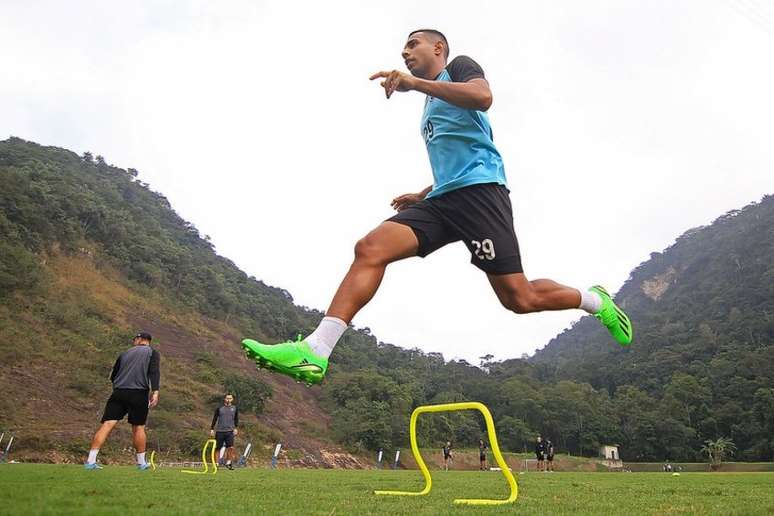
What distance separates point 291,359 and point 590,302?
2.32m

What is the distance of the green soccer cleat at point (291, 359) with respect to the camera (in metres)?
2.79

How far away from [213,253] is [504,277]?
100m

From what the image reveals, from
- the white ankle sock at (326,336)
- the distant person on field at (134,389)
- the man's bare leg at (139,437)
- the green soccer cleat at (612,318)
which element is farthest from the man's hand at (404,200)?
the man's bare leg at (139,437)

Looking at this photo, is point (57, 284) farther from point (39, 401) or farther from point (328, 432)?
point (328, 432)

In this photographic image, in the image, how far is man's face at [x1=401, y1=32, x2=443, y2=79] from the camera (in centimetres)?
377

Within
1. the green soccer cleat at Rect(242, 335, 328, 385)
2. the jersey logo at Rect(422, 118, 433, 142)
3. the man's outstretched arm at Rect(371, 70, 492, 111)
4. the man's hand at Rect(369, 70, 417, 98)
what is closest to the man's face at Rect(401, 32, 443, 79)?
the jersey logo at Rect(422, 118, 433, 142)

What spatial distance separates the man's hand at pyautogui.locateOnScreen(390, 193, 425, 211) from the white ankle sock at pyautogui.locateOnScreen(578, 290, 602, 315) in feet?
4.52

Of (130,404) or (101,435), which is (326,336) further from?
(130,404)

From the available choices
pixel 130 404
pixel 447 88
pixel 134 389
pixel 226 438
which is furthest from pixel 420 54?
pixel 226 438

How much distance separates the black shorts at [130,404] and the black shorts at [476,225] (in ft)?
17.6

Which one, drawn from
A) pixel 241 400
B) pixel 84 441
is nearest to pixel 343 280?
pixel 84 441

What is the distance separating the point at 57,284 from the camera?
47.9m

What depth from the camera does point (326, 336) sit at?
3.06 metres

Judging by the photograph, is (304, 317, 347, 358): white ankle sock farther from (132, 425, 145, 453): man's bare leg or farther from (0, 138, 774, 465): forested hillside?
(0, 138, 774, 465): forested hillside
